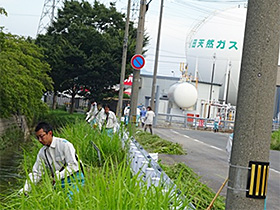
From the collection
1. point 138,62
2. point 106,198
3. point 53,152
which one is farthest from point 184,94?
point 106,198

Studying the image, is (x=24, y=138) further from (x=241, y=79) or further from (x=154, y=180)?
(x=241, y=79)

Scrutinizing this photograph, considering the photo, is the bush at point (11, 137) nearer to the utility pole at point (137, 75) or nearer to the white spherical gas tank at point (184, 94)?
the utility pole at point (137, 75)

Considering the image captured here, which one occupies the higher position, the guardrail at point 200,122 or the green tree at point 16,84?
the green tree at point 16,84

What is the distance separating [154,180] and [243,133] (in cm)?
300

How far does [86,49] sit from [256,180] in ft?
148

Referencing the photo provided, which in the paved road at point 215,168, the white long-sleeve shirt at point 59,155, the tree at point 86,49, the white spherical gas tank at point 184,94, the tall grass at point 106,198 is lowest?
the paved road at point 215,168

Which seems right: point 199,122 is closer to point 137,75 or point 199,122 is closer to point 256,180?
point 137,75

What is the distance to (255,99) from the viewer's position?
14.2ft

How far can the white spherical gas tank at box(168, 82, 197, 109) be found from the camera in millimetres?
51344

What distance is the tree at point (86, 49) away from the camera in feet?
156

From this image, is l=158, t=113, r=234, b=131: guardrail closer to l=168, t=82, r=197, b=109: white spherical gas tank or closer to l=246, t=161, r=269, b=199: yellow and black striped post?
l=168, t=82, r=197, b=109: white spherical gas tank

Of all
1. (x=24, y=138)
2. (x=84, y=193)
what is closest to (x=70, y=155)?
(x=84, y=193)

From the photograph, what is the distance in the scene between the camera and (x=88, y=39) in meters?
48.9

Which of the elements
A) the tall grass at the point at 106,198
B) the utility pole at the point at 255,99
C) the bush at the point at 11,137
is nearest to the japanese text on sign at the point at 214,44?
the bush at the point at 11,137
